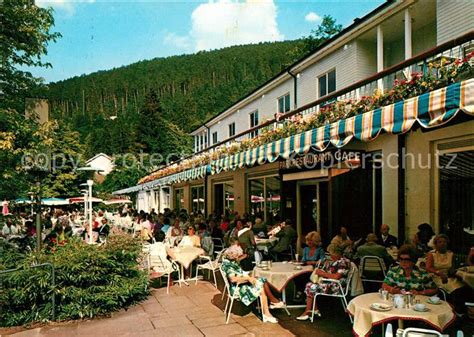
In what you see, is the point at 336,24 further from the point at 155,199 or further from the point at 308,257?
the point at 308,257

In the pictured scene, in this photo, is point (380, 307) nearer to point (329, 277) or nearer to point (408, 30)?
point (329, 277)

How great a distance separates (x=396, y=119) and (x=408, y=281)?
2.14m

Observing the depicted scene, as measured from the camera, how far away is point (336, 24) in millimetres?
28953

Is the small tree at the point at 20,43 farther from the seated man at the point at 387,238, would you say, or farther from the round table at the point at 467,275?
the round table at the point at 467,275

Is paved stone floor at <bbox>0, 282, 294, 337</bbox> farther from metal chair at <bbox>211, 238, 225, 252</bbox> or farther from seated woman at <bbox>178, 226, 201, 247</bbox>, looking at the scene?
metal chair at <bbox>211, 238, 225, 252</bbox>

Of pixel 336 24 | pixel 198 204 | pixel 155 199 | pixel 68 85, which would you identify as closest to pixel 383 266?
pixel 198 204

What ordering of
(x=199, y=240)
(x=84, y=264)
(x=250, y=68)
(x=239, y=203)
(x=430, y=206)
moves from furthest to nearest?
1. (x=250, y=68)
2. (x=239, y=203)
3. (x=199, y=240)
4. (x=430, y=206)
5. (x=84, y=264)

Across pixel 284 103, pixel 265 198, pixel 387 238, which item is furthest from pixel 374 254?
pixel 284 103

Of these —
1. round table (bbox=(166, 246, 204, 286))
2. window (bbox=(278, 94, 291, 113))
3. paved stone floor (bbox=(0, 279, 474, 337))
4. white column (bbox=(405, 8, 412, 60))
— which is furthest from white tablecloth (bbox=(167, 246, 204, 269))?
window (bbox=(278, 94, 291, 113))

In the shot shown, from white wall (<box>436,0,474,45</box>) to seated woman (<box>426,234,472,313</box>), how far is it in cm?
515

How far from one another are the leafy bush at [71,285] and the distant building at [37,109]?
3.31 m

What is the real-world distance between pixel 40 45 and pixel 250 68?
2482 inches

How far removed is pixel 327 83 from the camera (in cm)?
1488

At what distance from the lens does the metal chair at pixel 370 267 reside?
7531 mm
